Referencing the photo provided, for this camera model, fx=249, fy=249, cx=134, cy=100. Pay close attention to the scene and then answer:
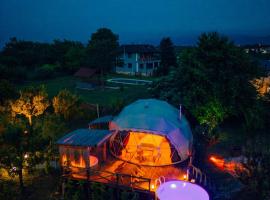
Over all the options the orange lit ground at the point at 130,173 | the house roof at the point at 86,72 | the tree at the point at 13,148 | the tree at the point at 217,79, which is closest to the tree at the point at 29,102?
the tree at the point at 13,148

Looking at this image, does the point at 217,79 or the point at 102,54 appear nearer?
the point at 217,79

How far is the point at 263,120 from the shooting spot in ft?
55.0

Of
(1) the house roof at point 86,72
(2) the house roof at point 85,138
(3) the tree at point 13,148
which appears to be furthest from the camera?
(1) the house roof at point 86,72

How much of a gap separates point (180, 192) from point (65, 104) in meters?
12.5

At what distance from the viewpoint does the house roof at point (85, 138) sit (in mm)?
9664

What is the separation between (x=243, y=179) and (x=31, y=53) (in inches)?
1729

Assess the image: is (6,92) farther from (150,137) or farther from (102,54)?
(102,54)

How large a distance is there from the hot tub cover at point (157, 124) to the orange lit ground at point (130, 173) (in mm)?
1116

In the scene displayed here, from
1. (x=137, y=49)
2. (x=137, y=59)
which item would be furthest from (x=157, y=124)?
(x=137, y=49)

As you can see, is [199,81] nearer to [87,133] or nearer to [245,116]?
[245,116]

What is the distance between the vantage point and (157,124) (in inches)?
451

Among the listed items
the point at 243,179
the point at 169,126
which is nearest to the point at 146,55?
the point at 169,126

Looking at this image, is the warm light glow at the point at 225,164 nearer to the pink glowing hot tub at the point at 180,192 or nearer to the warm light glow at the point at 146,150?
the warm light glow at the point at 146,150

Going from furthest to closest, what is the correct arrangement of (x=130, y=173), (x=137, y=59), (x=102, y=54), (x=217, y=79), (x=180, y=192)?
1. (x=137, y=59)
2. (x=102, y=54)
3. (x=217, y=79)
4. (x=130, y=173)
5. (x=180, y=192)
